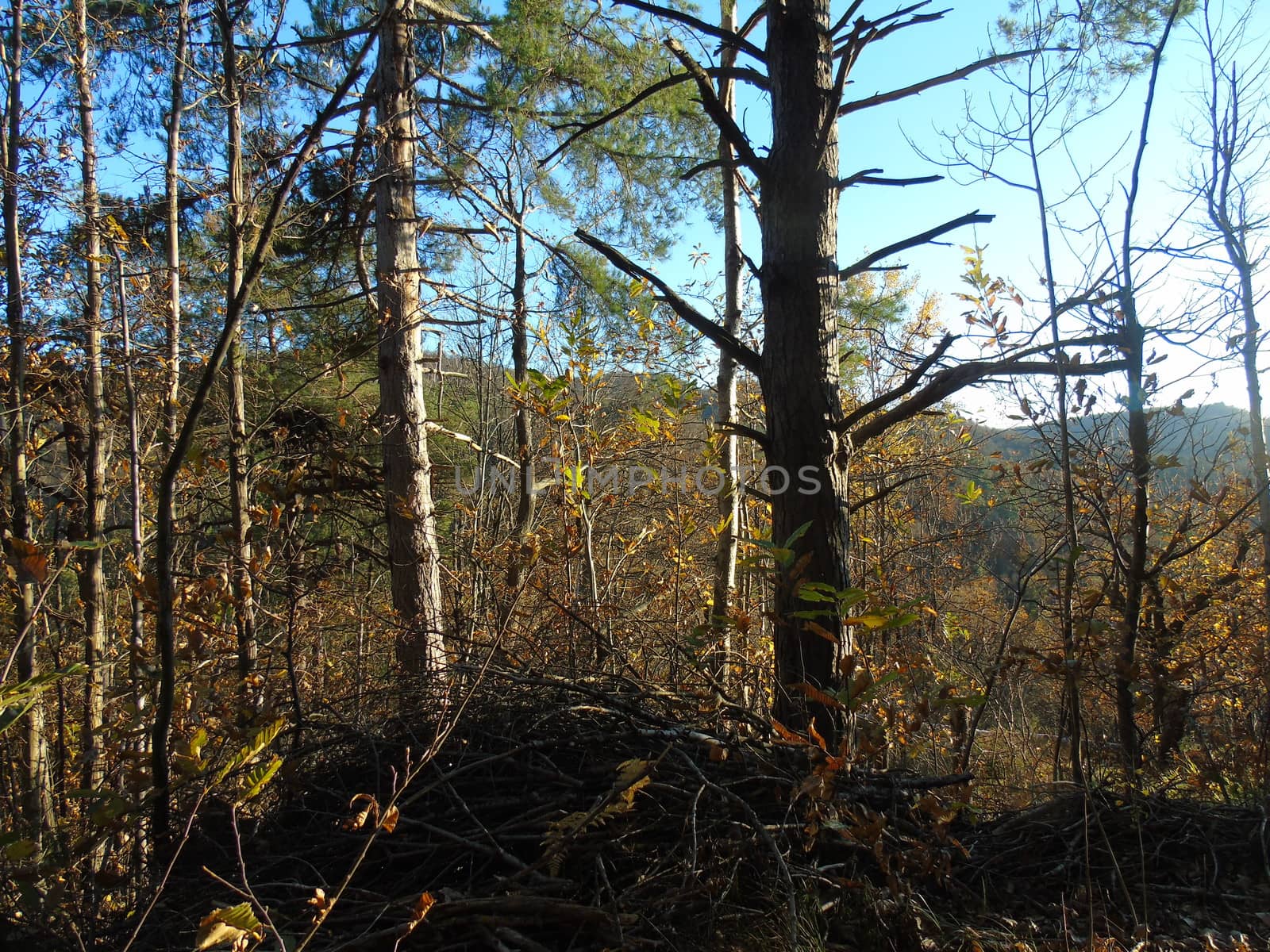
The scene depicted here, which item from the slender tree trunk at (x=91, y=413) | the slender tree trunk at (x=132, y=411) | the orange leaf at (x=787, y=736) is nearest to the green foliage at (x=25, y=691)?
the orange leaf at (x=787, y=736)

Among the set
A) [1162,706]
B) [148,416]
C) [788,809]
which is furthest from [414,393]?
[1162,706]

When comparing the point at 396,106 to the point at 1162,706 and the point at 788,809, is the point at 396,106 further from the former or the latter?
the point at 1162,706

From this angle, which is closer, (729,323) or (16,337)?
(16,337)

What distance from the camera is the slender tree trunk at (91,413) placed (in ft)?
16.3

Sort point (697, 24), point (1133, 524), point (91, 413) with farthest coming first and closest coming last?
point (91, 413) < point (1133, 524) < point (697, 24)

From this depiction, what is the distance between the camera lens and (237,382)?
4391 mm

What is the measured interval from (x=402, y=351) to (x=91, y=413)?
2.27 metres

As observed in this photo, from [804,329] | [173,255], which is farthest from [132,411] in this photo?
[804,329]

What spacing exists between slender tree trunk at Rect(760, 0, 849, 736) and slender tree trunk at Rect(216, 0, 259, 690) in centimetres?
211

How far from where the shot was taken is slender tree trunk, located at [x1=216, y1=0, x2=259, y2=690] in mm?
2963

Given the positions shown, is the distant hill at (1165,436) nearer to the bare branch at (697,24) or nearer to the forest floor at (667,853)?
the forest floor at (667,853)

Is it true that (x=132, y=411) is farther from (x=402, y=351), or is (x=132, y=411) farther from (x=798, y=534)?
(x=798, y=534)

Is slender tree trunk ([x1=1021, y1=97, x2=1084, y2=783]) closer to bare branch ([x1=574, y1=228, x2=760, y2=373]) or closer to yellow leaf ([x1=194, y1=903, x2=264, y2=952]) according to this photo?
bare branch ([x1=574, y1=228, x2=760, y2=373])

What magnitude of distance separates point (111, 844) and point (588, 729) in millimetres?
2112
